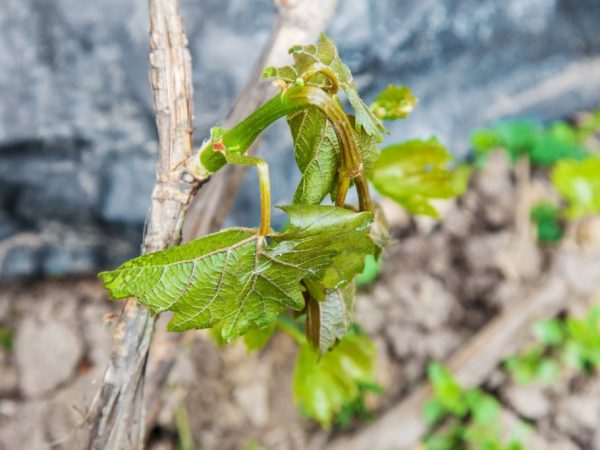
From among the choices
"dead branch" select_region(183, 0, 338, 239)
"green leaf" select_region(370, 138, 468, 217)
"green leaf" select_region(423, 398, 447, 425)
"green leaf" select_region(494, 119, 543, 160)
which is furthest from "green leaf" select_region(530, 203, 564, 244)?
"dead branch" select_region(183, 0, 338, 239)

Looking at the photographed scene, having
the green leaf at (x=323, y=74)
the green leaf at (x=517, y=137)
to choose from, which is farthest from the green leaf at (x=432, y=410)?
the green leaf at (x=323, y=74)

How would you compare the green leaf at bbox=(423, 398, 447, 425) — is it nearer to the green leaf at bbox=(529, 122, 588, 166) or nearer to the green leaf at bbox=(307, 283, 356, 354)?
the green leaf at bbox=(529, 122, 588, 166)

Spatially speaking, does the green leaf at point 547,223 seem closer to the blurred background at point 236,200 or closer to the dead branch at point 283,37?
the blurred background at point 236,200

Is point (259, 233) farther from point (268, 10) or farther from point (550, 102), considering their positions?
point (550, 102)

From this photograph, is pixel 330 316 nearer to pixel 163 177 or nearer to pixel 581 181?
pixel 163 177

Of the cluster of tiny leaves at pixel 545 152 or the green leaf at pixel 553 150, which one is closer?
the cluster of tiny leaves at pixel 545 152

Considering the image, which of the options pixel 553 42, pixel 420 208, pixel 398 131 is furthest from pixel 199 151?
pixel 553 42

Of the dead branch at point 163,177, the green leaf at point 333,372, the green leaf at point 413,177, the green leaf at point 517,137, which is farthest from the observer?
the green leaf at point 517,137
